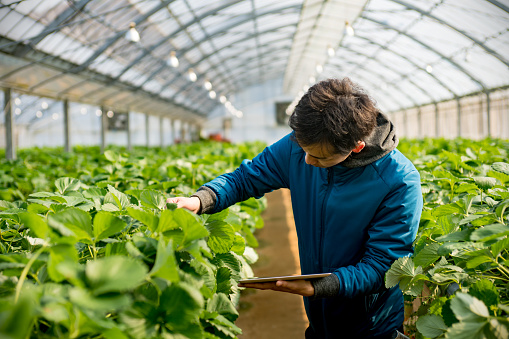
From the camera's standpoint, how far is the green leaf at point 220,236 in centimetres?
139

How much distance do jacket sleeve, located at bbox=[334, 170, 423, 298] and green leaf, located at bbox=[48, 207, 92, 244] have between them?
966mm

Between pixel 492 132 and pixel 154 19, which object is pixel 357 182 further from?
pixel 492 132

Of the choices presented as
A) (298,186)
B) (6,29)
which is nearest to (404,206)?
(298,186)

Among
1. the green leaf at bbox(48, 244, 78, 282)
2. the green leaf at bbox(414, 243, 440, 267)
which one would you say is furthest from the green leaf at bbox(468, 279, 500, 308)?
the green leaf at bbox(48, 244, 78, 282)

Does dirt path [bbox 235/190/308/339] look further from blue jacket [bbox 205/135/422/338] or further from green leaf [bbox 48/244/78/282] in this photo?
green leaf [bbox 48/244/78/282]

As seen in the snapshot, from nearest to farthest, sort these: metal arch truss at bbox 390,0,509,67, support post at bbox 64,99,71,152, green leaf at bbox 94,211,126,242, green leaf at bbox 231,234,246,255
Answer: green leaf at bbox 94,211,126,242 < green leaf at bbox 231,234,246,255 < support post at bbox 64,99,71,152 < metal arch truss at bbox 390,0,509,67

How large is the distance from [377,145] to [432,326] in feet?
2.50

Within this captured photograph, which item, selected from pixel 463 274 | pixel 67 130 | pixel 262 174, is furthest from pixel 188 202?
pixel 67 130

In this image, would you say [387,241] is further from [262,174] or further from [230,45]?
[230,45]

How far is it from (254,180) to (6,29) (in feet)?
37.2

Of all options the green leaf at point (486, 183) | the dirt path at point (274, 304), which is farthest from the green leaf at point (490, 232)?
the dirt path at point (274, 304)

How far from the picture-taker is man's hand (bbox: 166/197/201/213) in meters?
1.73

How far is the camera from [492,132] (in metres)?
23.5

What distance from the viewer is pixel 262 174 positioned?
2168mm
